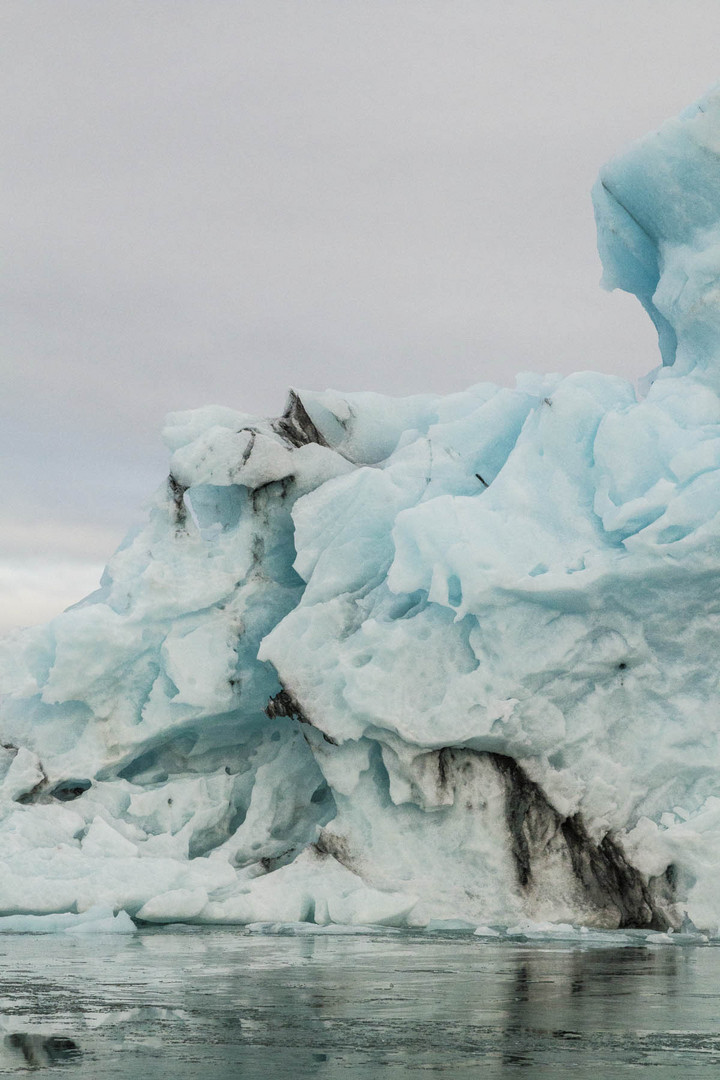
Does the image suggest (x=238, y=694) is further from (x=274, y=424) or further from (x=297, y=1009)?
(x=297, y=1009)

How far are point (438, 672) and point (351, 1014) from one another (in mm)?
5821

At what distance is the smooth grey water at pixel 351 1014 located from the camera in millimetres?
3188

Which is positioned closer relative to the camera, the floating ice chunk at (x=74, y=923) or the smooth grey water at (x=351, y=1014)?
the smooth grey water at (x=351, y=1014)

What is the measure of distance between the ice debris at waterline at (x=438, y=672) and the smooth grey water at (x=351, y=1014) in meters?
2.75

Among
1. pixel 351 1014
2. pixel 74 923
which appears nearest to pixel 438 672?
pixel 74 923

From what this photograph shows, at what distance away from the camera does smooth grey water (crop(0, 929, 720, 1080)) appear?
10.5ft

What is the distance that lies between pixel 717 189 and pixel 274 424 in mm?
4677

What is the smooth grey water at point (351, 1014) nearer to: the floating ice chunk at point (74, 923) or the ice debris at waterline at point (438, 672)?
the floating ice chunk at point (74, 923)

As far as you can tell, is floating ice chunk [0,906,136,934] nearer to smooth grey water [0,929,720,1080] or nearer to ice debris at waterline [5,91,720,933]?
ice debris at waterline [5,91,720,933]

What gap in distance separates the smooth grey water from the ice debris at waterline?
2.75 metres

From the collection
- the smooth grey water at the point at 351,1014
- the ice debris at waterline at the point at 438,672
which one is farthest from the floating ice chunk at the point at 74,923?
the smooth grey water at the point at 351,1014

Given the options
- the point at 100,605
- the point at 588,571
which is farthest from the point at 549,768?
the point at 100,605

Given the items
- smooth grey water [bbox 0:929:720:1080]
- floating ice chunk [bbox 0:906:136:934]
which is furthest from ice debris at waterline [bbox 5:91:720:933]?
smooth grey water [bbox 0:929:720:1080]

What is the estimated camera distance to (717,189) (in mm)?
10383
